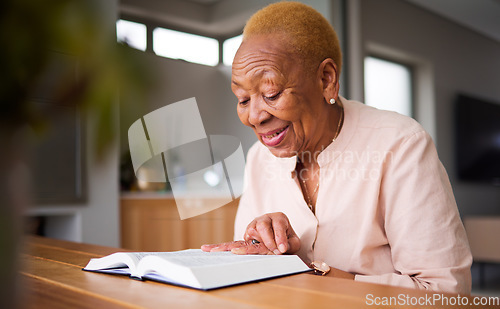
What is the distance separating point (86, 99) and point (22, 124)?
5 centimetres

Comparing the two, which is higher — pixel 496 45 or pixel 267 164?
pixel 496 45

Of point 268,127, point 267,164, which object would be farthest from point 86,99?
point 267,164

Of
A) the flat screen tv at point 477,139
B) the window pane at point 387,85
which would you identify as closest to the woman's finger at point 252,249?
the window pane at point 387,85

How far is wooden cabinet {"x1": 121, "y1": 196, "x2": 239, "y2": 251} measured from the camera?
10.6ft

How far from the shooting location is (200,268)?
75cm

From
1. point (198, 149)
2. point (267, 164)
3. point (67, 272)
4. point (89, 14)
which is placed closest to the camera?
point (89, 14)

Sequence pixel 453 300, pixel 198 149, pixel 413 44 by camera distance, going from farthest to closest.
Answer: pixel 413 44 → pixel 198 149 → pixel 453 300

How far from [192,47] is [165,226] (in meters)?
1.42

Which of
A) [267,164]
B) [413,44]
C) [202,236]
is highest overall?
[413,44]

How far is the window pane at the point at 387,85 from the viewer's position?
444 centimetres

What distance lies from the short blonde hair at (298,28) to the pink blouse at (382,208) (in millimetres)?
200

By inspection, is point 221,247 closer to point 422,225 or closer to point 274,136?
point 274,136

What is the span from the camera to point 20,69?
0.29m

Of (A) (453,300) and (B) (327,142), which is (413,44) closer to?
(B) (327,142)
